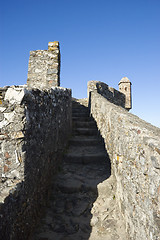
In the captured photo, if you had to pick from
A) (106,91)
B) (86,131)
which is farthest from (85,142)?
(106,91)

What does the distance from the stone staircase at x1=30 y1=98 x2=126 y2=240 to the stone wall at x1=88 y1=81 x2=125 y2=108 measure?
5764 mm

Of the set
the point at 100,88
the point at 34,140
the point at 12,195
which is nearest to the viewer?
the point at 12,195

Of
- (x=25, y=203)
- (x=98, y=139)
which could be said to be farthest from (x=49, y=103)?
(x=98, y=139)

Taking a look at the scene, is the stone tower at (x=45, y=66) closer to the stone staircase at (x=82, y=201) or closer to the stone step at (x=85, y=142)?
the stone step at (x=85, y=142)

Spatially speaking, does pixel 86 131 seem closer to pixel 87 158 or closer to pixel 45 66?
pixel 87 158

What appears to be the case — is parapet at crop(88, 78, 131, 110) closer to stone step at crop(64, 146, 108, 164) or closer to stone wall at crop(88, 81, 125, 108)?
stone wall at crop(88, 81, 125, 108)

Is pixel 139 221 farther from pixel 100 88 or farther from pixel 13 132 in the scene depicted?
pixel 100 88

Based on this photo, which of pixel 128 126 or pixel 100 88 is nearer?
pixel 128 126

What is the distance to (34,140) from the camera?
2.79 m

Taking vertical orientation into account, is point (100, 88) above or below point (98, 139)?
above

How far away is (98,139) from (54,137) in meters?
2.47

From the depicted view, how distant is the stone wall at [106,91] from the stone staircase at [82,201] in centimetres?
576

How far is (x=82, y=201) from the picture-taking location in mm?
3533

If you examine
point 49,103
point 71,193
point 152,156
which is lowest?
point 71,193
